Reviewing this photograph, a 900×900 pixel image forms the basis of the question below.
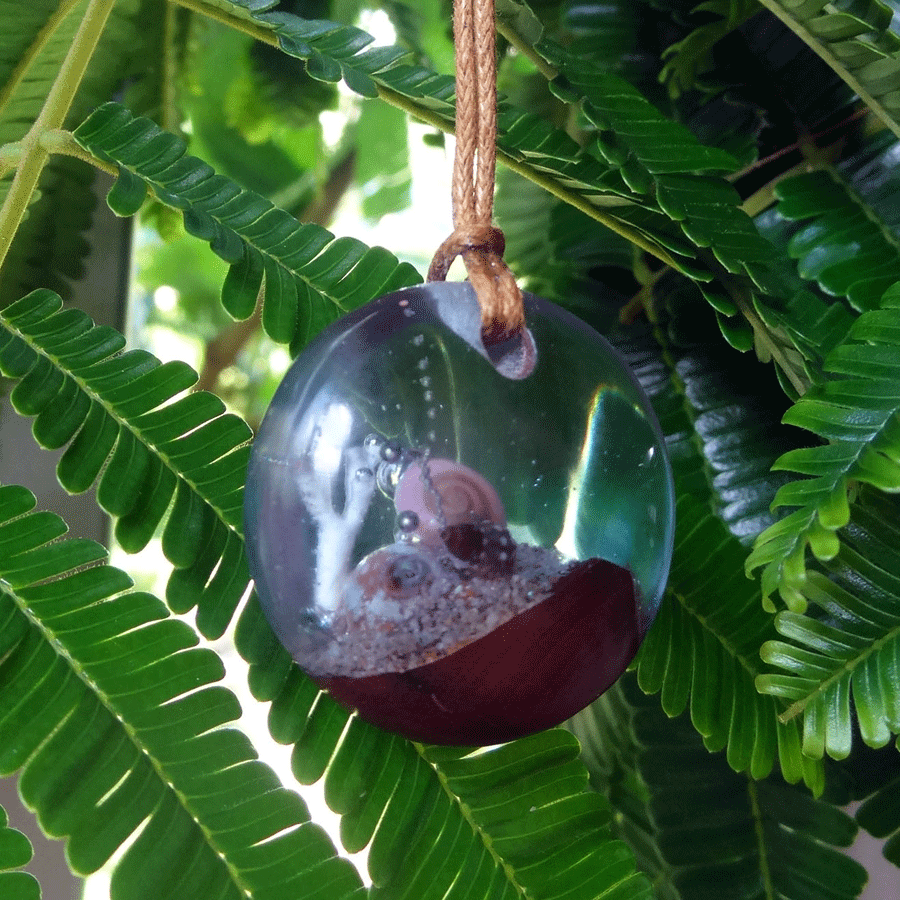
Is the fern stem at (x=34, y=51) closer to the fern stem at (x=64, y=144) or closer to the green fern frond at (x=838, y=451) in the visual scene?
the fern stem at (x=64, y=144)

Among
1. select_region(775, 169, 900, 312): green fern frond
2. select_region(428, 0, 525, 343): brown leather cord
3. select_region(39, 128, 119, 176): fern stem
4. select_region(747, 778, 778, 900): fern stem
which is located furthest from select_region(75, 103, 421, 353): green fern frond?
select_region(747, 778, 778, 900): fern stem

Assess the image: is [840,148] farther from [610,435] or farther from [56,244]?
[56,244]

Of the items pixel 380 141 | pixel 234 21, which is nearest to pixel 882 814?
pixel 234 21

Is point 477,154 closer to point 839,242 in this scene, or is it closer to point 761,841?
Result: point 839,242

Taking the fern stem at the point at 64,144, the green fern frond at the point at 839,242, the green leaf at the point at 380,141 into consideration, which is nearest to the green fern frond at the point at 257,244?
the fern stem at the point at 64,144

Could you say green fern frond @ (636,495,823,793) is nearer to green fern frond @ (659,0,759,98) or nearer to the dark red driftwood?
the dark red driftwood
